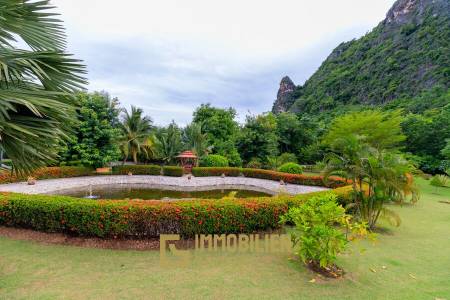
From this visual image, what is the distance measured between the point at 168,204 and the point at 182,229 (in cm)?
54

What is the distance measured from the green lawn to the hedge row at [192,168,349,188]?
312 inches

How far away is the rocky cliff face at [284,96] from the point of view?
6189 cm

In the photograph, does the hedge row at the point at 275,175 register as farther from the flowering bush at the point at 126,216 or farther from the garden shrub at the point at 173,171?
the flowering bush at the point at 126,216

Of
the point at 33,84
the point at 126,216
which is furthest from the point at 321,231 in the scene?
the point at 33,84

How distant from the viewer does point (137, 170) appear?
16953mm

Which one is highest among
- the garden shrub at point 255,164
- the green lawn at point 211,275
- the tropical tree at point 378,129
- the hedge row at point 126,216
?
the tropical tree at point 378,129

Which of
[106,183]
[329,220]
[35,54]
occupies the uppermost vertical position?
[35,54]

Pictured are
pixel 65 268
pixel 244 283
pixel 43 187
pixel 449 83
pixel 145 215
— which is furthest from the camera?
pixel 449 83

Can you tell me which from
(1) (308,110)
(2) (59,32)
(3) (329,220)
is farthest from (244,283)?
(1) (308,110)

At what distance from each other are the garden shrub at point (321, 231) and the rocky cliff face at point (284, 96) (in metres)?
59.9

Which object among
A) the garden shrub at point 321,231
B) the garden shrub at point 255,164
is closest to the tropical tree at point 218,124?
the garden shrub at point 255,164

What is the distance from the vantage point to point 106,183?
14492mm

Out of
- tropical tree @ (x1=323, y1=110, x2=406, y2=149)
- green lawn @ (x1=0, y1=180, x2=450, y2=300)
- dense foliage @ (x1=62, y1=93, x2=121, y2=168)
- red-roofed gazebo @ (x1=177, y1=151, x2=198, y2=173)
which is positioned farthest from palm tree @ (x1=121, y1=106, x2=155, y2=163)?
green lawn @ (x1=0, y1=180, x2=450, y2=300)

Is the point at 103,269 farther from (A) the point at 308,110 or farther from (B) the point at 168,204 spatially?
(A) the point at 308,110
